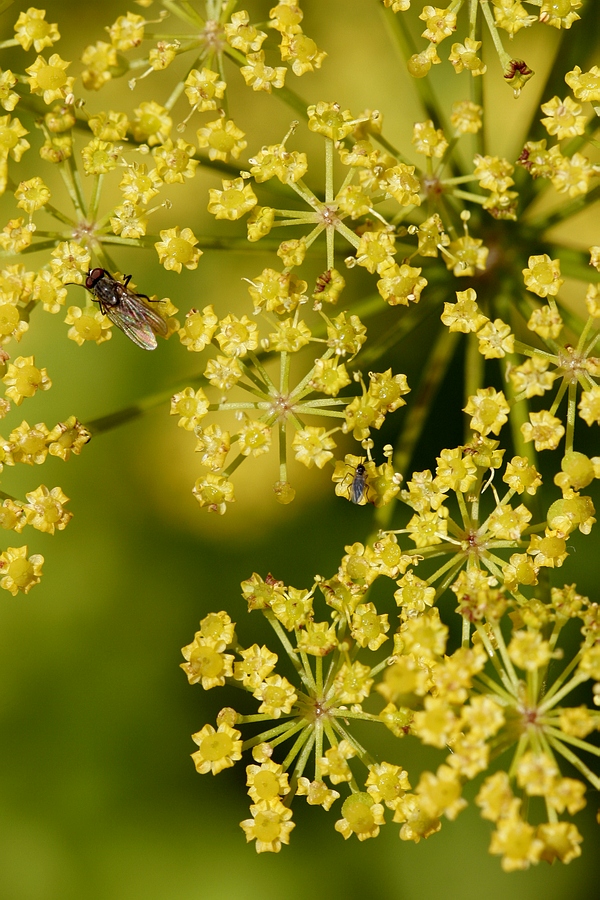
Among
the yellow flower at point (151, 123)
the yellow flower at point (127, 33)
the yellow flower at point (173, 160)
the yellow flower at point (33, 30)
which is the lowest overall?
the yellow flower at point (173, 160)

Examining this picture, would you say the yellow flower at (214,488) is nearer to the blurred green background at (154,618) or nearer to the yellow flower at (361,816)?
the yellow flower at (361,816)

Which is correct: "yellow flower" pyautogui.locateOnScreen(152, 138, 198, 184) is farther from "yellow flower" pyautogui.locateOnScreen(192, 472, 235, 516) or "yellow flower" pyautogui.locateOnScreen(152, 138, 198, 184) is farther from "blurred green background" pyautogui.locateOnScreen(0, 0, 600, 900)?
"blurred green background" pyautogui.locateOnScreen(0, 0, 600, 900)

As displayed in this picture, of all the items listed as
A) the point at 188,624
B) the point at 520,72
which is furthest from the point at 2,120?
the point at 188,624

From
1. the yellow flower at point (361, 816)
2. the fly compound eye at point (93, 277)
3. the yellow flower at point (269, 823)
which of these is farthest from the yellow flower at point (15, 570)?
the yellow flower at point (361, 816)

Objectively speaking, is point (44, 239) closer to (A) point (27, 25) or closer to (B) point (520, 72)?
(A) point (27, 25)

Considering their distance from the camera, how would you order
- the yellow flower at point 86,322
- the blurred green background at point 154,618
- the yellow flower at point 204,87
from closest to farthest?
the yellow flower at point 204,87
the yellow flower at point 86,322
the blurred green background at point 154,618

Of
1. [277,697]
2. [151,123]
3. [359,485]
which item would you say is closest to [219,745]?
[277,697]
